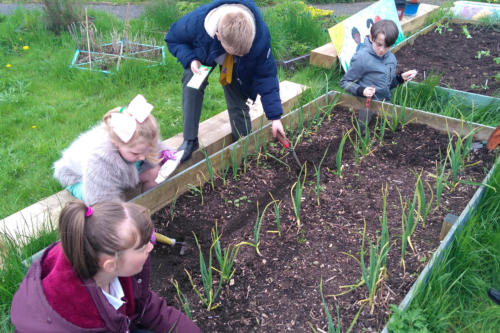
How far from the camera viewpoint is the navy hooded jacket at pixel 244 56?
8.59 feet

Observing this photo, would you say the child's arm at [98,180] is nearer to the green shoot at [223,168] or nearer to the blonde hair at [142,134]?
the blonde hair at [142,134]

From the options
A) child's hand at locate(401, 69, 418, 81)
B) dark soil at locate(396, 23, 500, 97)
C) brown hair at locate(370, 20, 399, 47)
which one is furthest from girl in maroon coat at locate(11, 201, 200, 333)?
dark soil at locate(396, 23, 500, 97)

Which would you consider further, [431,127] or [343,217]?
[431,127]

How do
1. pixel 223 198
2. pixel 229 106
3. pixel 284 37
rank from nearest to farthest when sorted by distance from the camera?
pixel 223 198, pixel 229 106, pixel 284 37

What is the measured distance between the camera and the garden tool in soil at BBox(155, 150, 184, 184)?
246cm

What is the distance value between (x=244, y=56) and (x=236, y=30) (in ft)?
1.39

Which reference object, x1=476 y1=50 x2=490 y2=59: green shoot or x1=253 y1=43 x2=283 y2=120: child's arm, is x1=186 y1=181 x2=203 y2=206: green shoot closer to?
x1=253 y1=43 x2=283 y2=120: child's arm

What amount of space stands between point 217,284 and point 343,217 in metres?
0.89

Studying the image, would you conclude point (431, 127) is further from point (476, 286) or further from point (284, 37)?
point (284, 37)

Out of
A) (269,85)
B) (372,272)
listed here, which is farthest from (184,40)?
(372,272)

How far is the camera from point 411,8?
5.94 m

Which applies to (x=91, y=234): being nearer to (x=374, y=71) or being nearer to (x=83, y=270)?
(x=83, y=270)

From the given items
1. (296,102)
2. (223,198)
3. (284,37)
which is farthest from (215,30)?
(284,37)

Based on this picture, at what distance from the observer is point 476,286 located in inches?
79.3
